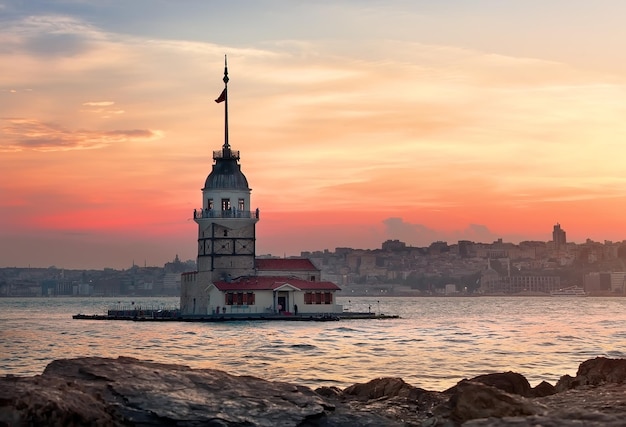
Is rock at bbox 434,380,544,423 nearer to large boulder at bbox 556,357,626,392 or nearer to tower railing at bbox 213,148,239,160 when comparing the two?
large boulder at bbox 556,357,626,392

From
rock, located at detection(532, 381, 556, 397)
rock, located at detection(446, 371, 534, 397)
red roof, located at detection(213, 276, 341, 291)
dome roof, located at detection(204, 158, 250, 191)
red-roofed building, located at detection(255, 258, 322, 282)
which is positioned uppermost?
dome roof, located at detection(204, 158, 250, 191)

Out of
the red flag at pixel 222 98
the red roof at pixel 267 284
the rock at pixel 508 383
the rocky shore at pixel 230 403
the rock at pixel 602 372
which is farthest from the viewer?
the red flag at pixel 222 98

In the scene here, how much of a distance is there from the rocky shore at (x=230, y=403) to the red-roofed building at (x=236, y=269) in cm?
7415

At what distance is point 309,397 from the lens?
19250mm

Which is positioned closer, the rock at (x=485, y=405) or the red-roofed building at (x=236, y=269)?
the rock at (x=485, y=405)

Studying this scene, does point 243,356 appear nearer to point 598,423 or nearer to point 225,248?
point 598,423

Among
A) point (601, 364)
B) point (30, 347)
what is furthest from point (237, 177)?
point (601, 364)

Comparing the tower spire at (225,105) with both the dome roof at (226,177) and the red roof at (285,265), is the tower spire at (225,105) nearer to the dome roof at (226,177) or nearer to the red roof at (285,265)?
the dome roof at (226,177)

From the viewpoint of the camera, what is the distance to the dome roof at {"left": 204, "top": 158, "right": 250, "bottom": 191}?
333ft

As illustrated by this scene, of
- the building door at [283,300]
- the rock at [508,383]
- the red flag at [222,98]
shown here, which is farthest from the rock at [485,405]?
the red flag at [222,98]

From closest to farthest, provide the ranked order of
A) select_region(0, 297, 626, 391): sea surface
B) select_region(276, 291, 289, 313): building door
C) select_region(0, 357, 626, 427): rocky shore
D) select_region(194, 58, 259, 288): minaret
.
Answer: select_region(0, 357, 626, 427): rocky shore, select_region(0, 297, 626, 391): sea surface, select_region(276, 291, 289, 313): building door, select_region(194, 58, 259, 288): minaret

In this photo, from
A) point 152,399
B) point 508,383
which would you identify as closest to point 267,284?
point 508,383

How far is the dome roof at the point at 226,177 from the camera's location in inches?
3996

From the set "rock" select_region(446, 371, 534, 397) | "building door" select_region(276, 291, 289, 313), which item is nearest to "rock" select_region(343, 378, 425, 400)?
"rock" select_region(446, 371, 534, 397)
